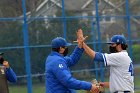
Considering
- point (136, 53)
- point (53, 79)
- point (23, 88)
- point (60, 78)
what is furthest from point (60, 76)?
point (136, 53)

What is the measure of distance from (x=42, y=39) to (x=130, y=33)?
3.59 metres

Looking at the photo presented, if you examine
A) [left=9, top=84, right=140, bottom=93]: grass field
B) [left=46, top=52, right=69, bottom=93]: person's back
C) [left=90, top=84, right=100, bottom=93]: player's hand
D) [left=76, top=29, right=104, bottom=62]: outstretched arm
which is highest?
[left=76, top=29, right=104, bottom=62]: outstretched arm

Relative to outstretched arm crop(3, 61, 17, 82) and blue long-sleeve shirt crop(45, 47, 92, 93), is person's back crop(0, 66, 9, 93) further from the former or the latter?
blue long-sleeve shirt crop(45, 47, 92, 93)

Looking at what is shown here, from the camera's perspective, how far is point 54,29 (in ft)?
49.1

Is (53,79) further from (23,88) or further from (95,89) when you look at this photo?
(23,88)

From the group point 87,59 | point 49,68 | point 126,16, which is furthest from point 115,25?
point 49,68

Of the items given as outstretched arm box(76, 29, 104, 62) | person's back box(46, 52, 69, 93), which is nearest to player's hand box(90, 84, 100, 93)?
person's back box(46, 52, 69, 93)

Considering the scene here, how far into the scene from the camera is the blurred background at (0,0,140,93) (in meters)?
14.0

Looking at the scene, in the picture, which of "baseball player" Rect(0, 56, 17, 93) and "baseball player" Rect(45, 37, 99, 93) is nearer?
"baseball player" Rect(45, 37, 99, 93)

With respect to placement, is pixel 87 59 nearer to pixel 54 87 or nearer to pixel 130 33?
pixel 130 33

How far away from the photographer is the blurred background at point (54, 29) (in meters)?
14.0

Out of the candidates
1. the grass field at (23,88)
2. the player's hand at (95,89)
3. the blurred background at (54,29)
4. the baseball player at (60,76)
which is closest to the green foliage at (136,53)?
the blurred background at (54,29)

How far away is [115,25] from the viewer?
55.8 ft

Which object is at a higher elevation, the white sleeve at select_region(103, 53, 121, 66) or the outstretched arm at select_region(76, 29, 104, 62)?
the outstretched arm at select_region(76, 29, 104, 62)
